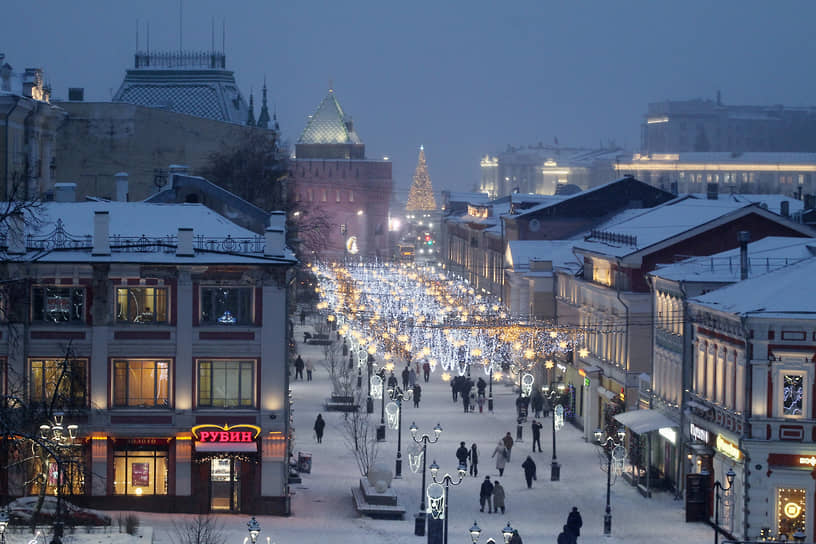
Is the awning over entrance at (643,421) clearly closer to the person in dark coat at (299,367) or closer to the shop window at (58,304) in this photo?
the shop window at (58,304)

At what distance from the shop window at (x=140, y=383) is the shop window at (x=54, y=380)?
0.77 meters

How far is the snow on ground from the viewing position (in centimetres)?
3528

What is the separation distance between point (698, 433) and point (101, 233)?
1517 cm

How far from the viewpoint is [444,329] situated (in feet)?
→ 191

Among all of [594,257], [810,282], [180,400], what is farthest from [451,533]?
[594,257]

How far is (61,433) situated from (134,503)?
146 inches

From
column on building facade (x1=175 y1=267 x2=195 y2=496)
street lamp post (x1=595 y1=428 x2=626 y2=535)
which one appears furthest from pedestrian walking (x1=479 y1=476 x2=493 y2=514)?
column on building facade (x1=175 y1=267 x2=195 y2=496)

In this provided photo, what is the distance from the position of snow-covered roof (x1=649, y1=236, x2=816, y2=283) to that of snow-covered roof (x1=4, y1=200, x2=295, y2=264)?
10.8 m

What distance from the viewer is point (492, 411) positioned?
59.1 m

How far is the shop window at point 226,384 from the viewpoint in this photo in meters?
38.3

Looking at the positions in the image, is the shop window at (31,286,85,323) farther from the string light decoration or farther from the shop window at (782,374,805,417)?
the shop window at (782,374,805,417)

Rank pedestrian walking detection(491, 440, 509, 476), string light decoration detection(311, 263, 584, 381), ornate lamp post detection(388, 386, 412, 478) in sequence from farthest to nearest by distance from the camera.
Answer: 1. string light decoration detection(311, 263, 584, 381)
2. ornate lamp post detection(388, 386, 412, 478)
3. pedestrian walking detection(491, 440, 509, 476)

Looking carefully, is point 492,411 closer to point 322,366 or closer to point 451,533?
point 322,366

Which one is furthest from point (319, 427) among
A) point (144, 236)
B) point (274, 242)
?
point (144, 236)
